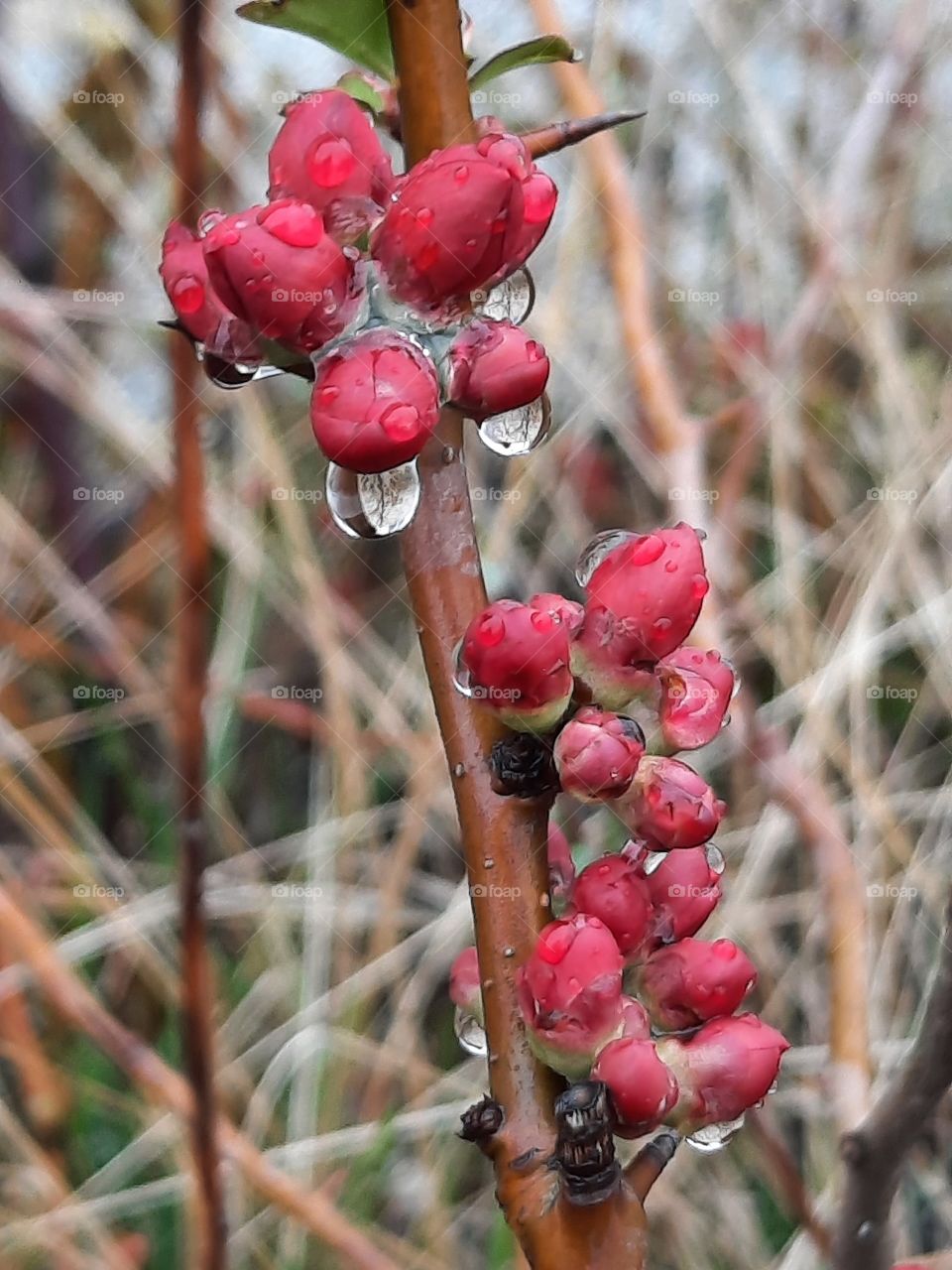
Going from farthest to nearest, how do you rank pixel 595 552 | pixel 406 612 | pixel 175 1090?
pixel 406 612 → pixel 175 1090 → pixel 595 552

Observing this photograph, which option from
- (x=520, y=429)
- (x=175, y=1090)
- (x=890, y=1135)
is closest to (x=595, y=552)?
(x=520, y=429)

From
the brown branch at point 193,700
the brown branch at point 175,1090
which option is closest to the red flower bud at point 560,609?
the brown branch at point 193,700

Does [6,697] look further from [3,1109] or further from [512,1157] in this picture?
[512,1157]

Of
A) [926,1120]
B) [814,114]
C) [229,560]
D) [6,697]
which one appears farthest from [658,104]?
[926,1120]

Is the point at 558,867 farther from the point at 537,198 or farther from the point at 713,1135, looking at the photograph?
the point at 537,198

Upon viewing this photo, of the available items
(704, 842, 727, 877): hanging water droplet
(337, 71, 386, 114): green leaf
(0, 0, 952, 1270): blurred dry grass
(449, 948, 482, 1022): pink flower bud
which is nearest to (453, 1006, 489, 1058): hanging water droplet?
(449, 948, 482, 1022): pink flower bud

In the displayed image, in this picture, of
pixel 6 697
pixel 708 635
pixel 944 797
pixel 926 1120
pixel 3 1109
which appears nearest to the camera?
pixel 926 1120

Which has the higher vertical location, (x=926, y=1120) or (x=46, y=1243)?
(x=926, y=1120)
